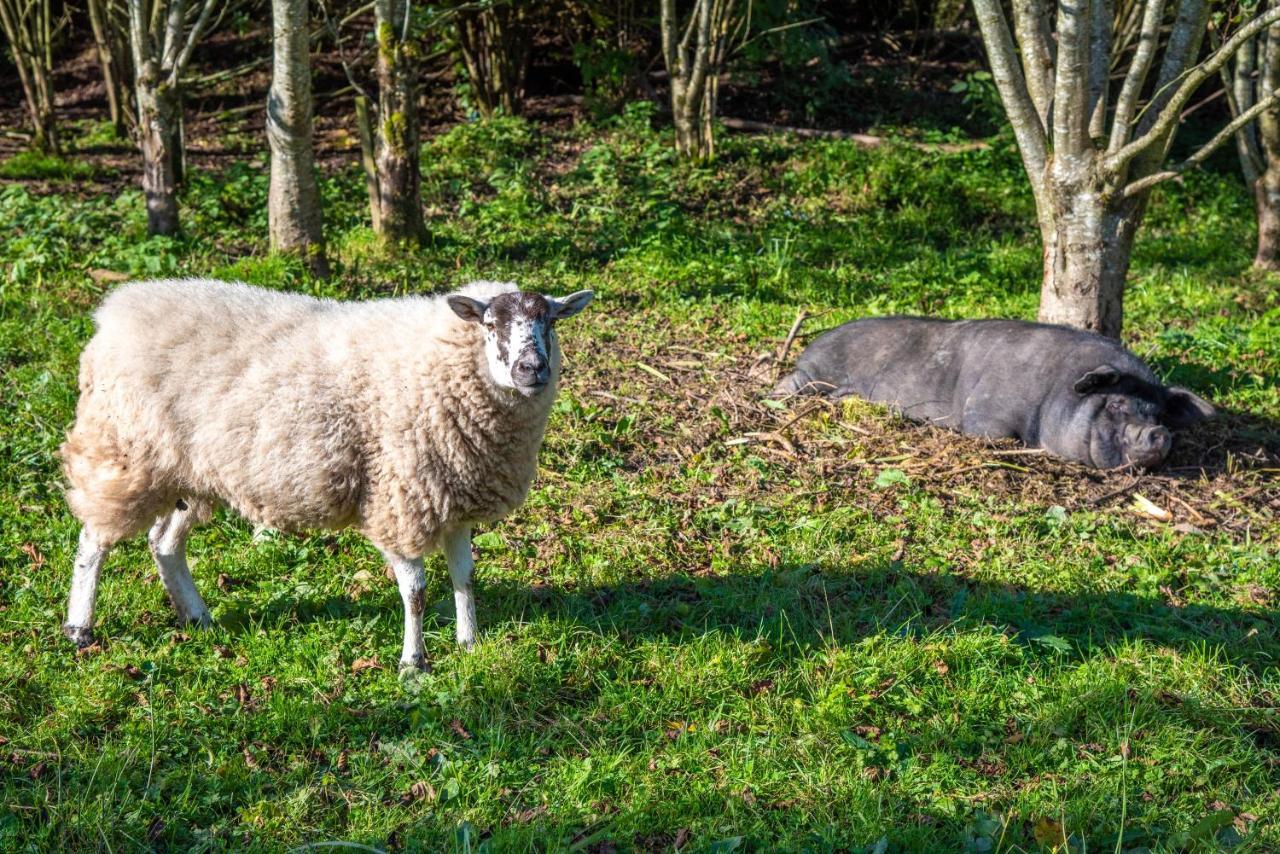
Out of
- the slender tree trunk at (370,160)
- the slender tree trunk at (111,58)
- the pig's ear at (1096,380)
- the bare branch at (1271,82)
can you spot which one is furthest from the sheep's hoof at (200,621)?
the bare branch at (1271,82)

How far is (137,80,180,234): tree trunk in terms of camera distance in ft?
29.3

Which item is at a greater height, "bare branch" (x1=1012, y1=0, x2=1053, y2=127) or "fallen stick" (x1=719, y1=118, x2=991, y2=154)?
"bare branch" (x1=1012, y1=0, x2=1053, y2=127)

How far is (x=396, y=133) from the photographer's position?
9.34 m

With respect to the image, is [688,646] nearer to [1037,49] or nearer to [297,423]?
[297,423]

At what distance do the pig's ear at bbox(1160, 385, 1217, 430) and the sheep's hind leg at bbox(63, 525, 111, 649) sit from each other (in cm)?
596

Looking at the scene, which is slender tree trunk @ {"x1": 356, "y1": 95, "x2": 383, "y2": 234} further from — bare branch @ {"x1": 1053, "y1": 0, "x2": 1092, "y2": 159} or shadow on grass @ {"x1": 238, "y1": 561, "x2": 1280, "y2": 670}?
→ bare branch @ {"x1": 1053, "y1": 0, "x2": 1092, "y2": 159}

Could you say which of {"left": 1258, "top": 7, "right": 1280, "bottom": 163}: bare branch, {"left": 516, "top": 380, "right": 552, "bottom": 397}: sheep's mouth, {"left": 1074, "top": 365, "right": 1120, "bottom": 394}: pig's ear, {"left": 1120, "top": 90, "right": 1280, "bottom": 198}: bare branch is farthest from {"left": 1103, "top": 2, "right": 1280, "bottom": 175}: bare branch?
{"left": 516, "top": 380, "right": 552, "bottom": 397}: sheep's mouth

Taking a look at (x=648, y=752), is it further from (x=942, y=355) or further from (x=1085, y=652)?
(x=942, y=355)

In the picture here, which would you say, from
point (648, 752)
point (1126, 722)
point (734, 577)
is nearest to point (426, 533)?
point (648, 752)

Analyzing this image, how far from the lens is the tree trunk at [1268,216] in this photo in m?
10.3

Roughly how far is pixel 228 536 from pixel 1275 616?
5042 millimetres

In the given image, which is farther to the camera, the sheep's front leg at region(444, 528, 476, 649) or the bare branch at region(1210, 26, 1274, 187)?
the bare branch at region(1210, 26, 1274, 187)

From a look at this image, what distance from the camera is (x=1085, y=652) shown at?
481 centimetres

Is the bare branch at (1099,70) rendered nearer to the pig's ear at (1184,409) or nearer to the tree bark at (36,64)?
the pig's ear at (1184,409)
